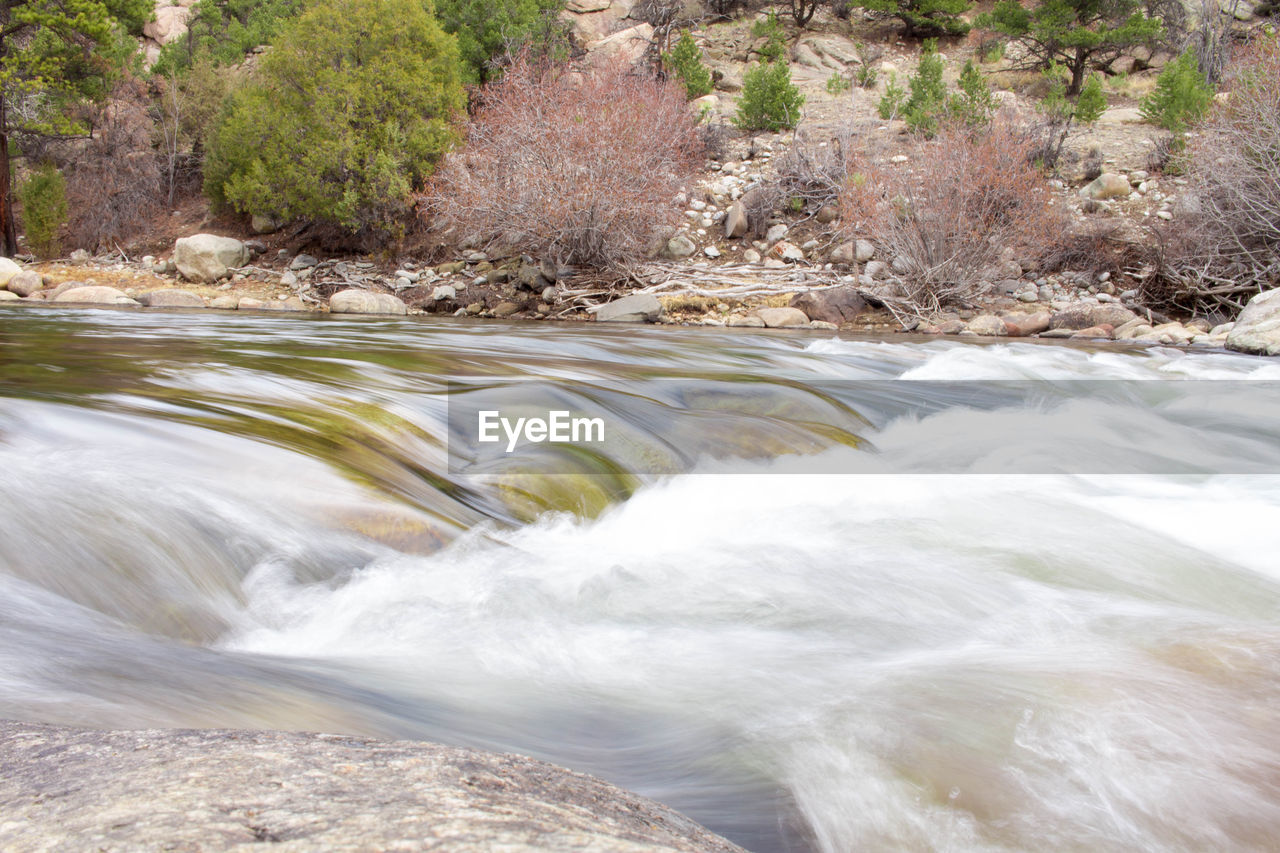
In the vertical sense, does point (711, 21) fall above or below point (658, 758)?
above

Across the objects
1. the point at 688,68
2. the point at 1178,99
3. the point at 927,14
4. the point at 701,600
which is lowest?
the point at 701,600

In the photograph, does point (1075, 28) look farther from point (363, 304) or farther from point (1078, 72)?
point (363, 304)

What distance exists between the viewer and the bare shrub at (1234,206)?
35.1 feet

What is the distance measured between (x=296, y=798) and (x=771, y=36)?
29.0 meters

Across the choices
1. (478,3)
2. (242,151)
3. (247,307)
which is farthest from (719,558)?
(478,3)

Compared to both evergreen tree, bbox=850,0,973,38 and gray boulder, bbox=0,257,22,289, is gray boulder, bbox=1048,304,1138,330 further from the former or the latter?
evergreen tree, bbox=850,0,973,38

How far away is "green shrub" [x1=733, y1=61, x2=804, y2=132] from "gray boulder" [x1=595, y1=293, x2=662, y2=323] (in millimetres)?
9474

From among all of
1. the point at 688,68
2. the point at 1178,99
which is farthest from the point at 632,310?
the point at 1178,99

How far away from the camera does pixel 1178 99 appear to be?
15938mm

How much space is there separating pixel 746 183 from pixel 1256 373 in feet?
37.7

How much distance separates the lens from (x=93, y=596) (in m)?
2.31

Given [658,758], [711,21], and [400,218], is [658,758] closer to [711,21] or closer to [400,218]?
[400,218]

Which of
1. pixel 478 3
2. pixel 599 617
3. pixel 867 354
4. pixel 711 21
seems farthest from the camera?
pixel 711 21

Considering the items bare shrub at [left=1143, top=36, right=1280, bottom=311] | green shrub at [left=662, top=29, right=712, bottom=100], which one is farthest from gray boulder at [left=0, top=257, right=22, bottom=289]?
bare shrub at [left=1143, top=36, right=1280, bottom=311]
